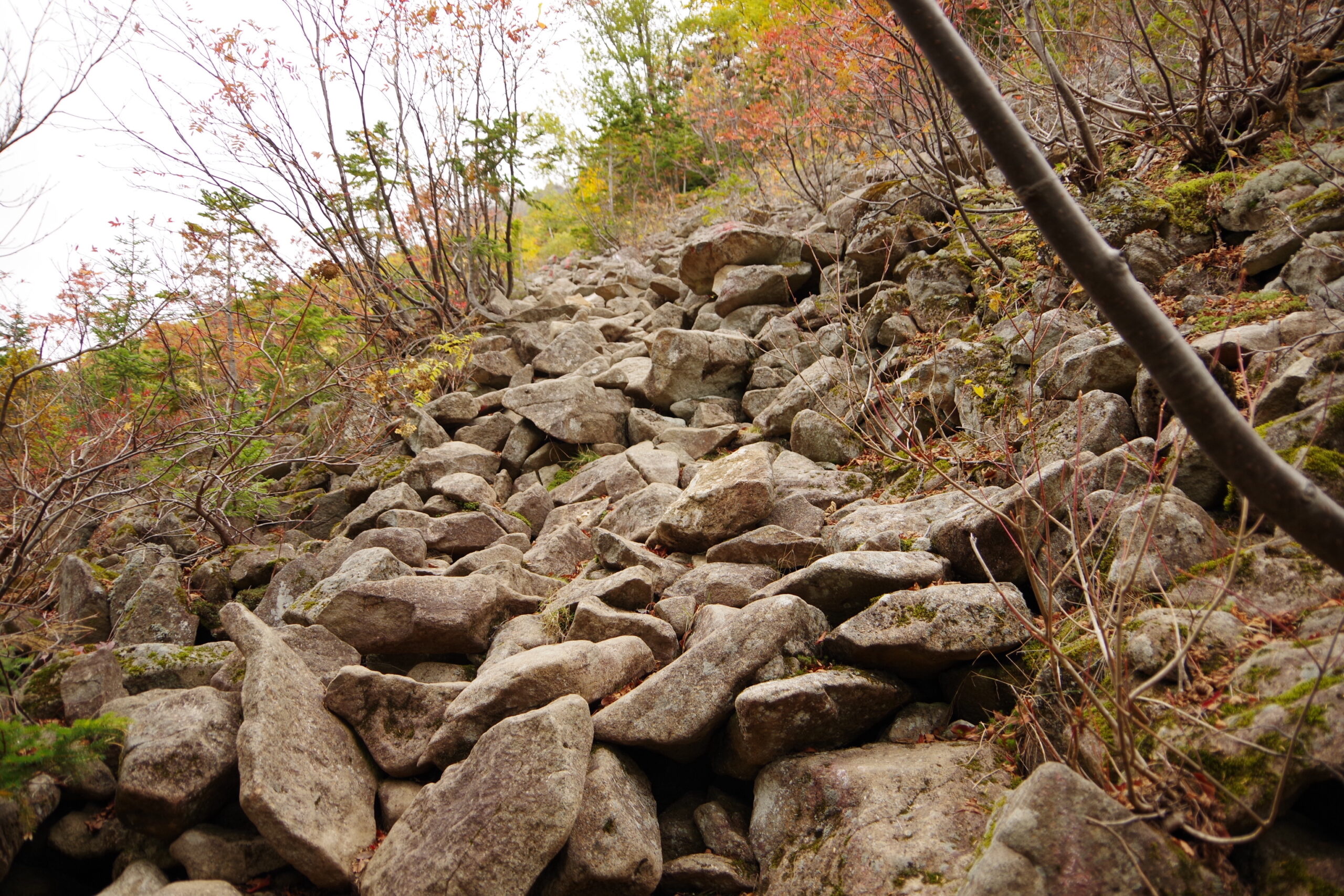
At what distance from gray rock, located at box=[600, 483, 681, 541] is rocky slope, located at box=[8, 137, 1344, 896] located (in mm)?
31

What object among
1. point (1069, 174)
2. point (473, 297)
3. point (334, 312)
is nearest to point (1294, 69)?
point (1069, 174)

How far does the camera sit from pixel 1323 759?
1873 millimetres

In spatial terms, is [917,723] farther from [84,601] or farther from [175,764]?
[84,601]

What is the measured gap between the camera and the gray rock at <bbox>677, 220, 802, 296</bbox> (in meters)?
9.01

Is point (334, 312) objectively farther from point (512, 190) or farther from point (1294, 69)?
point (1294, 69)

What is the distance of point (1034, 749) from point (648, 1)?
21191 mm

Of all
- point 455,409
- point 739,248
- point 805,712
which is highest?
point 739,248

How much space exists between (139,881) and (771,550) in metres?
3.44

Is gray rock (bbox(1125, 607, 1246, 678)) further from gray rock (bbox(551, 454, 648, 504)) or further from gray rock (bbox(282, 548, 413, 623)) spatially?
gray rock (bbox(551, 454, 648, 504))

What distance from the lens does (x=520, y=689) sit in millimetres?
3336

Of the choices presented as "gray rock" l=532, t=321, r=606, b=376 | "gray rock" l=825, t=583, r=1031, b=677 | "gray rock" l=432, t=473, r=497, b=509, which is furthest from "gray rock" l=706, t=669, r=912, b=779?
"gray rock" l=532, t=321, r=606, b=376

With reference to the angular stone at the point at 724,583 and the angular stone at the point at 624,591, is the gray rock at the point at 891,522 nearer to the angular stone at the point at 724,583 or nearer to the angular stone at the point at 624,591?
the angular stone at the point at 724,583

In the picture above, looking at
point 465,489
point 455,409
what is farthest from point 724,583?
point 455,409

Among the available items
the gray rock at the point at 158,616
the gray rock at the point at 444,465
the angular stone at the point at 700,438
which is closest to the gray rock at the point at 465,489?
the gray rock at the point at 444,465
